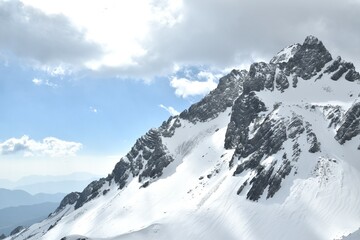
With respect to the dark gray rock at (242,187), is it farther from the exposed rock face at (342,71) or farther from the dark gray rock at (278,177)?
the exposed rock face at (342,71)

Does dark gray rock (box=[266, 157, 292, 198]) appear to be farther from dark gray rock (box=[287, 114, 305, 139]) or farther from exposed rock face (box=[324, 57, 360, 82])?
exposed rock face (box=[324, 57, 360, 82])

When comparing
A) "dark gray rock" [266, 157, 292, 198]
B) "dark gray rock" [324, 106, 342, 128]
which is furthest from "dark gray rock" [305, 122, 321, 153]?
"dark gray rock" [266, 157, 292, 198]

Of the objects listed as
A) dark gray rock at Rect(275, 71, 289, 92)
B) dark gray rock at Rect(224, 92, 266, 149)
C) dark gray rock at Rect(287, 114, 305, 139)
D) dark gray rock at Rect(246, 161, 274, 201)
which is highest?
dark gray rock at Rect(275, 71, 289, 92)

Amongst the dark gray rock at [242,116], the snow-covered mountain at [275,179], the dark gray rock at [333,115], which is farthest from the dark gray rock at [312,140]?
the dark gray rock at [242,116]

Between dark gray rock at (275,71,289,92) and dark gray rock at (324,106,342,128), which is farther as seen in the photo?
dark gray rock at (275,71,289,92)

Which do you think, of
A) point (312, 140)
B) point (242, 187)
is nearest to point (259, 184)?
point (242, 187)

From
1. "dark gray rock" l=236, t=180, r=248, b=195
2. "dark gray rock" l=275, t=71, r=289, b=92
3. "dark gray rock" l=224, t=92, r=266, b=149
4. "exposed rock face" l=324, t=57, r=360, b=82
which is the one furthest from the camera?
"dark gray rock" l=275, t=71, r=289, b=92

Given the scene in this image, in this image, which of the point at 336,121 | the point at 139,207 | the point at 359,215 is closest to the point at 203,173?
the point at 139,207

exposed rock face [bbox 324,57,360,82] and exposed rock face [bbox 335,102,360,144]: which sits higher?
exposed rock face [bbox 324,57,360,82]

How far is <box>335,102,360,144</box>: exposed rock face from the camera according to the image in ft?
479

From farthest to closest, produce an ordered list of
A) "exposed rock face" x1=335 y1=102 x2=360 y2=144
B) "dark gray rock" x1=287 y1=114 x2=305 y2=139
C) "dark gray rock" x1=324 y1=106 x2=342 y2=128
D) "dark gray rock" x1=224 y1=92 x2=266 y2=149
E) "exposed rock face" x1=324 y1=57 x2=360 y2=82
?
"exposed rock face" x1=324 y1=57 x2=360 y2=82, "dark gray rock" x1=224 y1=92 x2=266 y2=149, "dark gray rock" x1=324 y1=106 x2=342 y2=128, "dark gray rock" x1=287 y1=114 x2=305 y2=139, "exposed rock face" x1=335 y1=102 x2=360 y2=144

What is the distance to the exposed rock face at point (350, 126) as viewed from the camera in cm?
14586

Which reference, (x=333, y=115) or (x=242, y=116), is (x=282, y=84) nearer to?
(x=242, y=116)

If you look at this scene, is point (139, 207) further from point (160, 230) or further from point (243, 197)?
point (243, 197)
